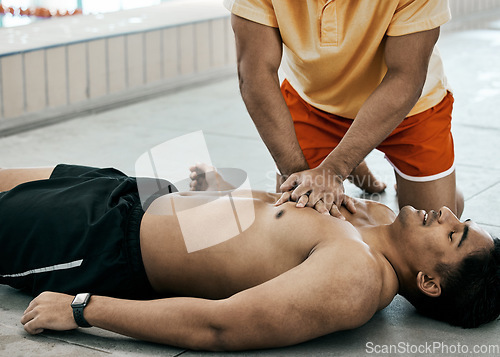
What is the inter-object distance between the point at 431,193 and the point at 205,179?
72cm

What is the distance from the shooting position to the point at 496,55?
550 centimetres

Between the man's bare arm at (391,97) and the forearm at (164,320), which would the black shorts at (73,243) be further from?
the man's bare arm at (391,97)

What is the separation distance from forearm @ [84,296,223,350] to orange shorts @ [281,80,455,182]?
1.04 metres

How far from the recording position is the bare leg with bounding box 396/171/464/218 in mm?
2350

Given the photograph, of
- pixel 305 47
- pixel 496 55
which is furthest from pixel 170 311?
pixel 496 55

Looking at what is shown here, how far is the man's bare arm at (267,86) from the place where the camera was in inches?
82.7

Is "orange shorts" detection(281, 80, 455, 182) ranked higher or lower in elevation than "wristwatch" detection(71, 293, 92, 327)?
higher

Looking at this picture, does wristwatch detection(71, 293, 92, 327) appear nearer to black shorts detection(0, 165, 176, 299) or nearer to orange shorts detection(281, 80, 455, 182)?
black shorts detection(0, 165, 176, 299)

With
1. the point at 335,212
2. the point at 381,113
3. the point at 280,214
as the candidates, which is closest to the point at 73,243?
the point at 280,214

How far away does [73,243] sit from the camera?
177cm

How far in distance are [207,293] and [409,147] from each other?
3.13 feet

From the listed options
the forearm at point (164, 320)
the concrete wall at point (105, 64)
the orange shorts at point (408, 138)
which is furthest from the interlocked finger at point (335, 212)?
the concrete wall at point (105, 64)

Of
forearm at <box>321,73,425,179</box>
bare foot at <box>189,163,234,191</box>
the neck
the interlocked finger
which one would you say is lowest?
bare foot at <box>189,163,234,191</box>

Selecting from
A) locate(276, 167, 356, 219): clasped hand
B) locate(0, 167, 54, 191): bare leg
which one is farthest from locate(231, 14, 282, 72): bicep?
locate(0, 167, 54, 191): bare leg
